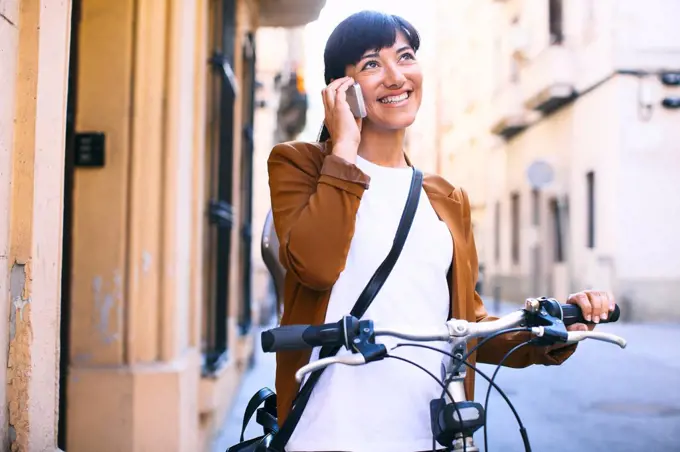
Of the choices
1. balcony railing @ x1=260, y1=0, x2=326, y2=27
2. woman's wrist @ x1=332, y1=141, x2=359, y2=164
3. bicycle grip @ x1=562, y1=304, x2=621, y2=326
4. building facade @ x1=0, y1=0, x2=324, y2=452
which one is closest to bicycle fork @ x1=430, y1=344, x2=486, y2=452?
bicycle grip @ x1=562, y1=304, x2=621, y2=326

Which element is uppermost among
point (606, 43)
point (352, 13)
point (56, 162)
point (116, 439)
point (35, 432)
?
point (606, 43)

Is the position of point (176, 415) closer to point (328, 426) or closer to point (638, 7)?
point (328, 426)

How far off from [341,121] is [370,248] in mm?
278

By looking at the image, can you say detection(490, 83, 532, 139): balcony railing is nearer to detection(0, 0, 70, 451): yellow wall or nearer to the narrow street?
the narrow street

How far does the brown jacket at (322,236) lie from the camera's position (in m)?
1.71

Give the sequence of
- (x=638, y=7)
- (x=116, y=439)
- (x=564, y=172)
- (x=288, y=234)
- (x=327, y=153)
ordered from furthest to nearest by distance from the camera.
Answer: (x=564, y=172), (x=638, y=7), (x=116, y=439), (x=327, y=153), (x=288, y=234)

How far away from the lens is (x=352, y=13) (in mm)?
2018

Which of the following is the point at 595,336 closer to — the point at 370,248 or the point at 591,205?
the point at 370,248

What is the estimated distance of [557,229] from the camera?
67.8 feet

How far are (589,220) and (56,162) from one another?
54.0 ft

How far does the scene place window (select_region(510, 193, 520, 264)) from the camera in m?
24.2

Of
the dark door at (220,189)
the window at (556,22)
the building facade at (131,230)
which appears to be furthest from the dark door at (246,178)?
the window at (556,22)

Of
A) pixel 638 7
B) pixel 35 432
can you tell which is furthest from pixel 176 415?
pixel 638 7

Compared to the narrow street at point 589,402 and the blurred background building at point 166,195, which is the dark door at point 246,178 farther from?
the narrow street at point 589,402
